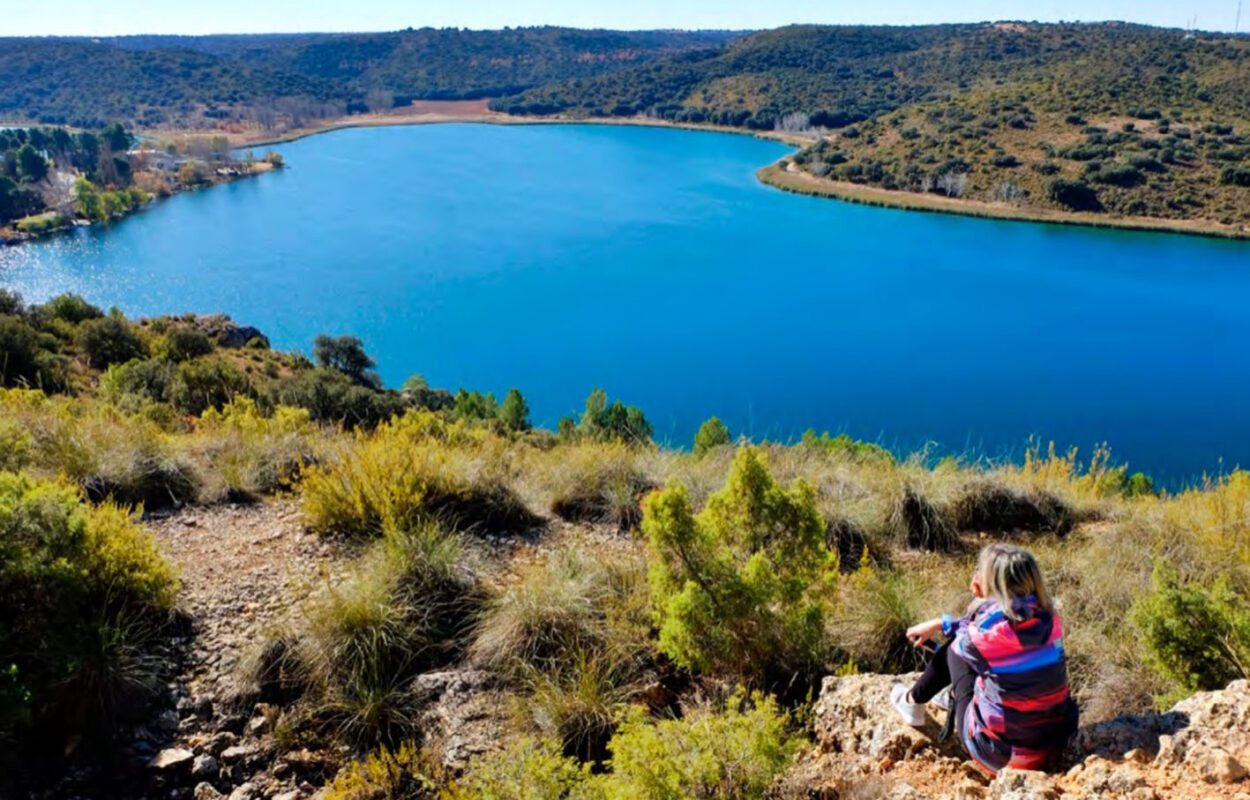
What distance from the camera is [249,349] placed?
88.0ft

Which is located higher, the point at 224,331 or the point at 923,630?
the point at 923,630

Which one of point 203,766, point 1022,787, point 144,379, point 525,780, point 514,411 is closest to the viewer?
point 1022,787

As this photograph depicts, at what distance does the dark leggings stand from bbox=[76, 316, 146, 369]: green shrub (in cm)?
2144

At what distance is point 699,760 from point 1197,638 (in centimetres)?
223

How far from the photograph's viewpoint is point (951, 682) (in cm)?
284

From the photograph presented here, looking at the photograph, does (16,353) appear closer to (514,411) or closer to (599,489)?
(514,411)

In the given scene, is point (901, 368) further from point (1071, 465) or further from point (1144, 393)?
point (1071, 465)

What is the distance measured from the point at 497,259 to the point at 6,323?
108 ft

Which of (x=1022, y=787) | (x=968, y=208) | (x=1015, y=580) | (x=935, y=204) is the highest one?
(x=935, y=204)

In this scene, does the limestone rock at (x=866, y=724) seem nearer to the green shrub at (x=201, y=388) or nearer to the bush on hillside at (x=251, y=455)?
the bush on hillside at (x=251, y=455)

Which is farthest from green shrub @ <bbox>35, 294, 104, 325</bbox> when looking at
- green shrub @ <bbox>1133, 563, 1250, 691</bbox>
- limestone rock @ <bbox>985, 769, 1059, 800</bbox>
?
green shrub @ <bbox>1133, 563, 1250, 691</bbox>

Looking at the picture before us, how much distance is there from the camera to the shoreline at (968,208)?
47562 mm

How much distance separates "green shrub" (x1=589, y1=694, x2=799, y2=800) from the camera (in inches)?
88.2

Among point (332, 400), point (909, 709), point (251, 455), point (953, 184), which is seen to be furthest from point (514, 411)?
point (953, 184)
